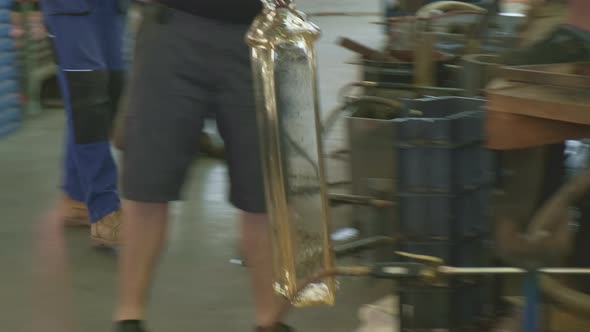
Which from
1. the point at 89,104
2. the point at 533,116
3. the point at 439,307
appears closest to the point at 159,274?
the point at 89,104

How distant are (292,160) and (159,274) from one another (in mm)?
1741

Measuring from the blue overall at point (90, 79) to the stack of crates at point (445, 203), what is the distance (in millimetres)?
1397

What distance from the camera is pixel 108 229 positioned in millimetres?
4133

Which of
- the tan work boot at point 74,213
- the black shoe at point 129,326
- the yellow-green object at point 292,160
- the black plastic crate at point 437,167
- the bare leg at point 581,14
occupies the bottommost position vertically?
the tan work boot at point 74,213

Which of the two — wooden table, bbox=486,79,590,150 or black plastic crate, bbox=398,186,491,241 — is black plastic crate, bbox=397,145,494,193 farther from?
wooden table, bbox=486,79,590,150

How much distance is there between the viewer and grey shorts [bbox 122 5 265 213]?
2873 millimetres

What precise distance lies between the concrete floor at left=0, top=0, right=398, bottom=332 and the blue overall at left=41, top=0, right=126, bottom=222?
1.00ft

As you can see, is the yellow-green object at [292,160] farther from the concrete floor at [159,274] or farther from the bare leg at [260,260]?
the concrete floor at [159,274]

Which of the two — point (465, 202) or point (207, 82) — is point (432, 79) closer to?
point (465, 202)

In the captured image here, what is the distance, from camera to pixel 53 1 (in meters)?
3.88

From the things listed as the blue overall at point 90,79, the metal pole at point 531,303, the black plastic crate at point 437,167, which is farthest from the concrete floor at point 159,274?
the metal pole at point 531,303

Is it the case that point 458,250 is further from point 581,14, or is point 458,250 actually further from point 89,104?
point 89,104

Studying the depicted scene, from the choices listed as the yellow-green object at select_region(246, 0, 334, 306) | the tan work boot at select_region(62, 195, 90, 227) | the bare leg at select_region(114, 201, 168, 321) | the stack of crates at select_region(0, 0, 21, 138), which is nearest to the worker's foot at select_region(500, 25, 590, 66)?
the yellow-green object at select_region(246, 0, 334, 306)

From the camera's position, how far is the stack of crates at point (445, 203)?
318cm
